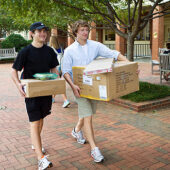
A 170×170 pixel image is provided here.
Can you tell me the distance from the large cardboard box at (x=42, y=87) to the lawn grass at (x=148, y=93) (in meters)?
3.47

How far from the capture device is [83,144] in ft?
14.2

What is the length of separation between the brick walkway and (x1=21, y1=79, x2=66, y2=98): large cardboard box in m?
1.06

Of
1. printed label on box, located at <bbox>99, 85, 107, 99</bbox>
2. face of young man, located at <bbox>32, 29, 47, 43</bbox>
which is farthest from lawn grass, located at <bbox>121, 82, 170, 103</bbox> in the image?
face of young man, located at <bbox>32, 29, 47, 43</bbox>

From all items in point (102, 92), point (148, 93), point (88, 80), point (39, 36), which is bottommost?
point (148, 93)

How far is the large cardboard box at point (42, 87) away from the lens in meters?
3.17

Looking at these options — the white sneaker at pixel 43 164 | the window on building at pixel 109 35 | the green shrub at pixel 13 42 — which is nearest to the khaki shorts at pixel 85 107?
the white sneaker at pixel 43 164

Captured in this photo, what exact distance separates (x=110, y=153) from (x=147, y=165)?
61cm

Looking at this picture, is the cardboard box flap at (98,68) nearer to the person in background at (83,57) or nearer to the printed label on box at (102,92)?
the printed label on box at (102,92)

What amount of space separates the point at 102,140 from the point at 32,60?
1.91 meters

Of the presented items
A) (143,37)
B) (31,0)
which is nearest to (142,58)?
(143,37)

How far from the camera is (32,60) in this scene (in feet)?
11.2

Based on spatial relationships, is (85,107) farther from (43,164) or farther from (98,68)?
(43,164)

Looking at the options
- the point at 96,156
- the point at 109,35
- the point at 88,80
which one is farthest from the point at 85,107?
the point at 109,35

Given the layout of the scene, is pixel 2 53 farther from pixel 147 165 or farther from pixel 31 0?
pixel 147 165
